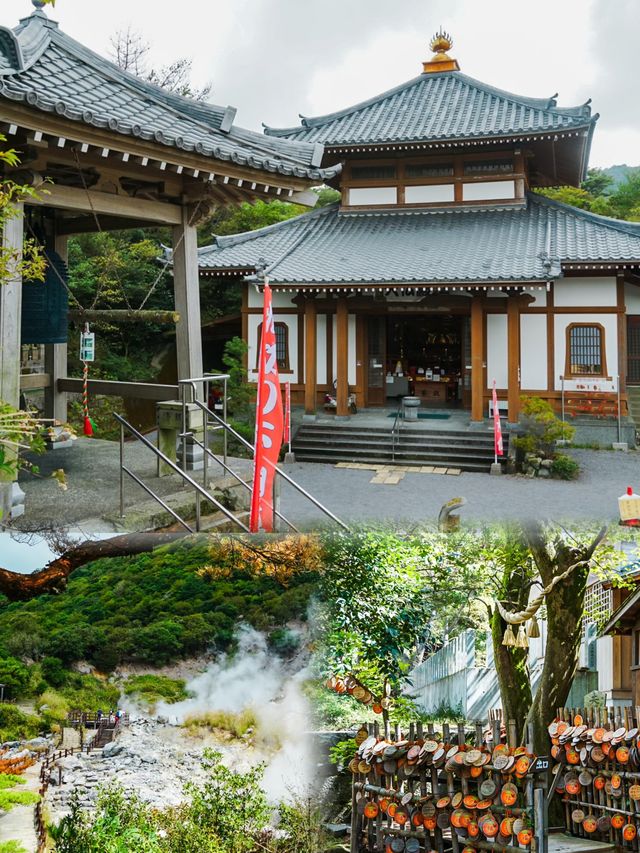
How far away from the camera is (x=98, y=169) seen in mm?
6664

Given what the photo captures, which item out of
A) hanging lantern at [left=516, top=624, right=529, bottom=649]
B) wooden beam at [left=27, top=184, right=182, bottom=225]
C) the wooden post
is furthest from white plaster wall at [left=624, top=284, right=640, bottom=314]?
the wooden post

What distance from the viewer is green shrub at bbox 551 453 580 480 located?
12.4 meters

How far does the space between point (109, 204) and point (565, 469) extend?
7969 millimetres

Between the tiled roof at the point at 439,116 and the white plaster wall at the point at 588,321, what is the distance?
352 cm

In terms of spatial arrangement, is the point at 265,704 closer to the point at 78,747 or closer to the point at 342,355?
the point at 78,747

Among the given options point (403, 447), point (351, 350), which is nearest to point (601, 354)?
point (403, 447)

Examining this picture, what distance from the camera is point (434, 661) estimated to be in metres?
8.88

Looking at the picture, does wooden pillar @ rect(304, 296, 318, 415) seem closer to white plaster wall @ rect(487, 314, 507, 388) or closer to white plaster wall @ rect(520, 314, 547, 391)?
white plaster wall @ rect(487, 314, 507, 388)

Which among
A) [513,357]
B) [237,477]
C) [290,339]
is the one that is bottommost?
[237,477]

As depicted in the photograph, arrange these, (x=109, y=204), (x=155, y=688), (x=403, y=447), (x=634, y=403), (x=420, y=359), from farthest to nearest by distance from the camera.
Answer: (x=420, y=359)
(x=634, y=403)
(x=403, y=447)
(x=109, y=204)
(x=155, y=688)

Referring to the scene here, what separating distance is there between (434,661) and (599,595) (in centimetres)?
334

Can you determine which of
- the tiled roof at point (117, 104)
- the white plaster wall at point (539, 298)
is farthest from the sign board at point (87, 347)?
the white plaster wall at point (539, 298)

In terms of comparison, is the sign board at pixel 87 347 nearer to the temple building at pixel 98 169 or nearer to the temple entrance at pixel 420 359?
the temple building at pixel 98 169

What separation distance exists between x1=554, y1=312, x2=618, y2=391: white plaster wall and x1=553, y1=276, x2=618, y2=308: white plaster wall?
0.19 metres
